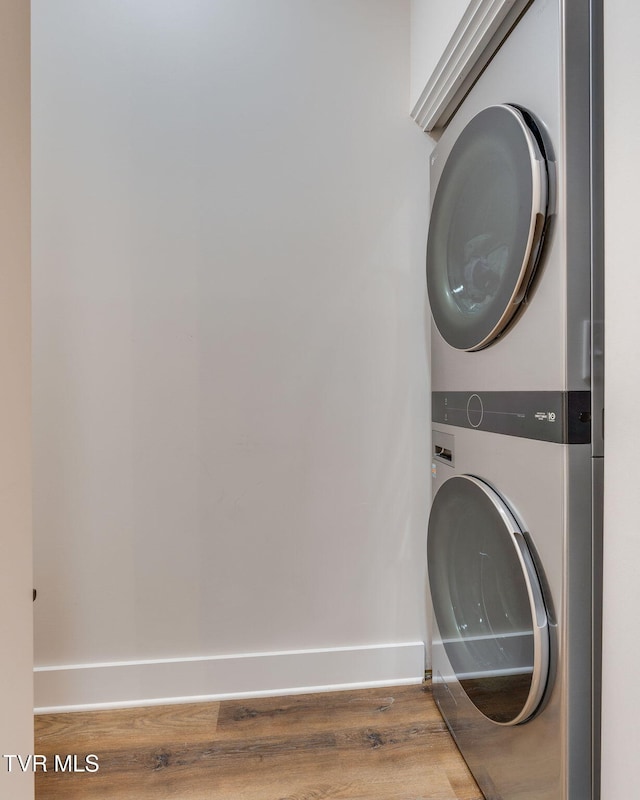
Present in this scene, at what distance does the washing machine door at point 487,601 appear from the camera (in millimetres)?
768

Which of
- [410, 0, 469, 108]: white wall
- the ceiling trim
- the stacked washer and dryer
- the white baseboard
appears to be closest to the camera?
the stacked washer and dryer

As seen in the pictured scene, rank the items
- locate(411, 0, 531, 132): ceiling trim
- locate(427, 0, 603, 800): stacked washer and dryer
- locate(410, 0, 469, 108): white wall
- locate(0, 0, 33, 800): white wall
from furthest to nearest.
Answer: locate(410, 0, 469, 108): white wall
locate(411, 0, 531, 132): ceiling trim
locate(427, 0, 603, 800): stacked washer and dryer
locate(0, 0, 33, 800): white wall

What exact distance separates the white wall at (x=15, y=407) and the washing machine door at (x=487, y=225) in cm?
83

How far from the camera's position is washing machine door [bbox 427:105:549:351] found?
0.76 meters

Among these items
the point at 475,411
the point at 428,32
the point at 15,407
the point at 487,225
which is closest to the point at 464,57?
the point at 428,32

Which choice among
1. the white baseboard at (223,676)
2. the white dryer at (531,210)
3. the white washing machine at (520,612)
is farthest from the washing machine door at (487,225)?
the white baseboard at (223,676)

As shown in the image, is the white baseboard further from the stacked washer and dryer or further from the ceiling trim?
the ceiling trim

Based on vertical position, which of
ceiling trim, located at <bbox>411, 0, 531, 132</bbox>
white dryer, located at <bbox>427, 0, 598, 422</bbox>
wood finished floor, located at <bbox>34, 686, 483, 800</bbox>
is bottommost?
wood finished floor, located at <bbox>34, 686, 483, 800</bbox>

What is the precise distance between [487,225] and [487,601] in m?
0.80

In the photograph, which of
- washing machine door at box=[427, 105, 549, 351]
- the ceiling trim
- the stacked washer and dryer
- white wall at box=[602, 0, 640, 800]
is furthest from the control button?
the ceiling trim

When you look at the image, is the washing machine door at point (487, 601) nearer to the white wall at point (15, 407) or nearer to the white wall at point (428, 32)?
the white wall at point (15, 407)

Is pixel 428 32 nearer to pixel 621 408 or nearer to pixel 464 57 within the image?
pixel 464 57

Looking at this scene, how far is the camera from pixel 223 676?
4.29 ft

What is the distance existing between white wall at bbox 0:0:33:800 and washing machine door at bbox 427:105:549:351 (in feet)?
2.72
